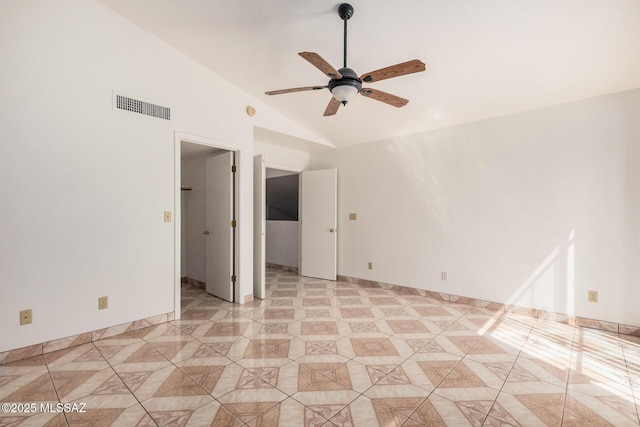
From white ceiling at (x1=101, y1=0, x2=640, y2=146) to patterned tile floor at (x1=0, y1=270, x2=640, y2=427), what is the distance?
2581 millimetres

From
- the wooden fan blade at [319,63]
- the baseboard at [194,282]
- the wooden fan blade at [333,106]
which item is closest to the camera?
the wooden fan blade at [319,63]

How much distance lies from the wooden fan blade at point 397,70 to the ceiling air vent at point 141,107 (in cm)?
225

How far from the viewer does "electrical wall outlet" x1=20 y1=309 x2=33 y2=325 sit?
2457mm

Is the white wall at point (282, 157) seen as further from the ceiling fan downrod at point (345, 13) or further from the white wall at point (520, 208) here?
the ceiling fan downrod at point (345, 13)

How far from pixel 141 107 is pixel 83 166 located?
2.69 ft

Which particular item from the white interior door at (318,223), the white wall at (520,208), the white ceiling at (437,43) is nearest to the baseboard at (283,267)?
the white interior door at (318,223)

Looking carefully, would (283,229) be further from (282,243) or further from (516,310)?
(516,310)

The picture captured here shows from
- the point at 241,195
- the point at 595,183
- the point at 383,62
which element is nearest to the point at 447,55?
the point at 383,62

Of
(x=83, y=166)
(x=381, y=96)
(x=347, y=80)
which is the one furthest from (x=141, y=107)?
(x=381, y=96)

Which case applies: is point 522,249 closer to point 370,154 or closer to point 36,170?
point 370,154

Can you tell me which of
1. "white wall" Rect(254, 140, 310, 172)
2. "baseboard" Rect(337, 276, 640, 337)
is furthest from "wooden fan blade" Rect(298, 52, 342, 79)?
"baseboard" Rect(337, 276, 640, 337)

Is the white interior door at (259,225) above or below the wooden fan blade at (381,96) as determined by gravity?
below

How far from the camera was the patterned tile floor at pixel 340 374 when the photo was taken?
1787 mm

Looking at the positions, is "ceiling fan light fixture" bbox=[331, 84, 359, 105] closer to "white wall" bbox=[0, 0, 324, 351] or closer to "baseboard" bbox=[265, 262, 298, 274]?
"white wall" bbox=[0, 0, 324, 351]
